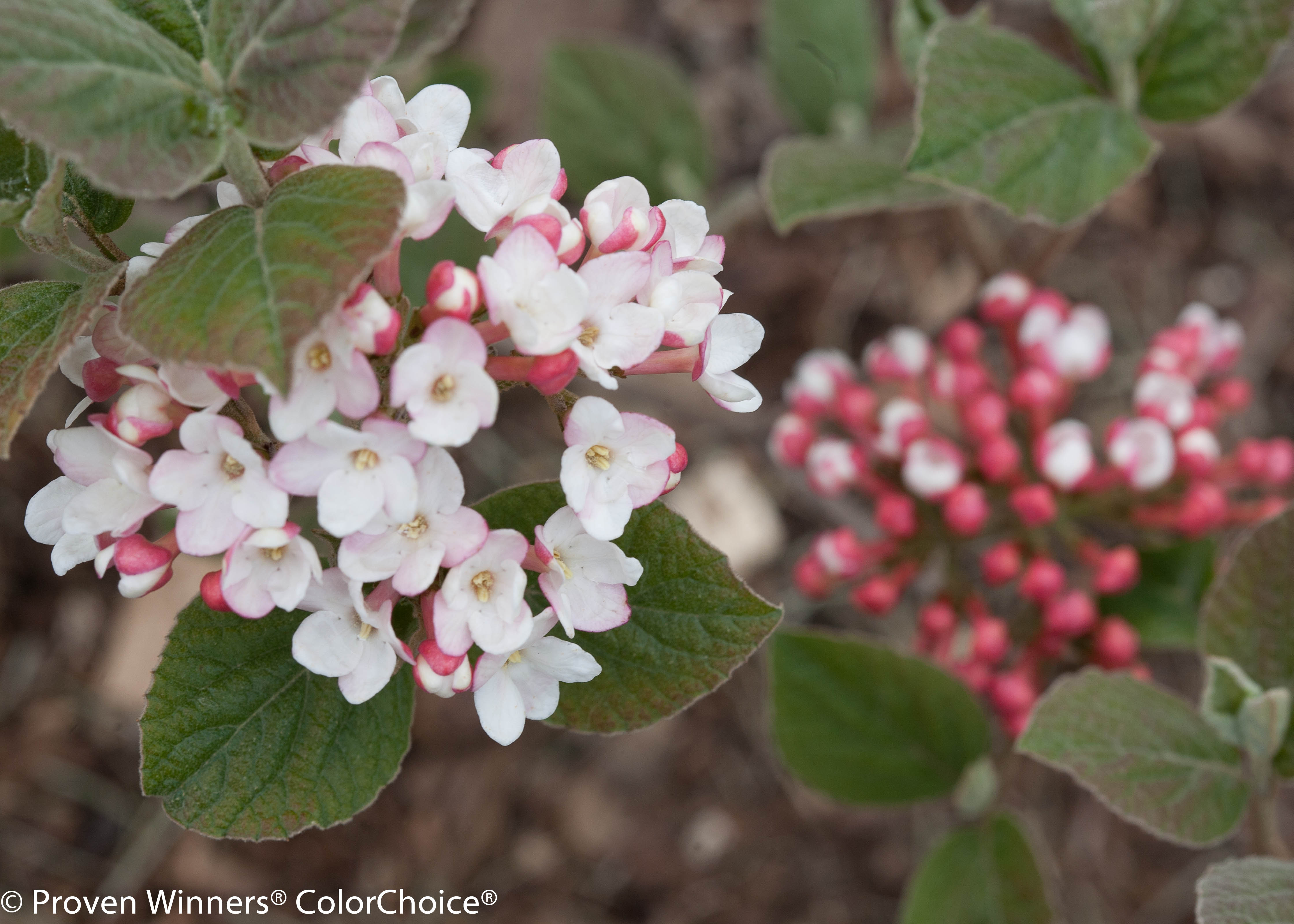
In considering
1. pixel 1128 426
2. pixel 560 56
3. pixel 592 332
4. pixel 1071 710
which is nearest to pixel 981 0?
pixel 560 56

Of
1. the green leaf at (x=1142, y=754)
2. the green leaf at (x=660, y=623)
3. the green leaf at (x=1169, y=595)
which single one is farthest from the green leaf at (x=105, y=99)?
the green leaf at (x=1169, y=595)

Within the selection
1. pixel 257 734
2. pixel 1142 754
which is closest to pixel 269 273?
pixel 257 734

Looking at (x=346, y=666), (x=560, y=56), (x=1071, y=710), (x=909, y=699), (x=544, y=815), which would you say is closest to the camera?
(x=346, y=666)

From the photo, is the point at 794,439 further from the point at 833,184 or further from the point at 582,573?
the point at 582,573

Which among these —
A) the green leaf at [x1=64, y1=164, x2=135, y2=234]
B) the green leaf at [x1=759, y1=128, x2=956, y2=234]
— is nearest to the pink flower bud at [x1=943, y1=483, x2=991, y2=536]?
the green leaf at [x1=759, y1=128, x2=956, y2=234]

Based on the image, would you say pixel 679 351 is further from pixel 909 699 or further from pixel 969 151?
pixel 909 699

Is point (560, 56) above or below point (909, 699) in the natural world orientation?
above
